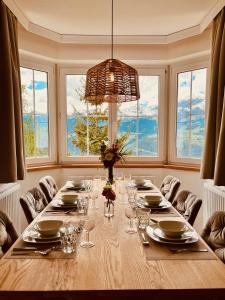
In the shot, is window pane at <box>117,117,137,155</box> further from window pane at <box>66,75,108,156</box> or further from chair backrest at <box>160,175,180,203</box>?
chair backrest at <box>160,175,180,203</box>

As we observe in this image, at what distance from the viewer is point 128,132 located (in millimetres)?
3779

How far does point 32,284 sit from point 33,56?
9.65 feet

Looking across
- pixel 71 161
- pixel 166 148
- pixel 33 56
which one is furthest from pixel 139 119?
pixel 33 56

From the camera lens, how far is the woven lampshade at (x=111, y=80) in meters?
1.99

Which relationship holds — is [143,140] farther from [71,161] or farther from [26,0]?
[26,0]

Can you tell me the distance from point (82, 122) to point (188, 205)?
2.07 meters

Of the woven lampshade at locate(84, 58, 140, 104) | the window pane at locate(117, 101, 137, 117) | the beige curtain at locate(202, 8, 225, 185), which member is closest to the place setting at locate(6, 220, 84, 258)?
the woven lampshade at locate(84, 58, 140, 104)

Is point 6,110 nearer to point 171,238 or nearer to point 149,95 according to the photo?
point 171,238

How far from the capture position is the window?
342 cm

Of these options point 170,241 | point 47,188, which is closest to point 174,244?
point 170,241

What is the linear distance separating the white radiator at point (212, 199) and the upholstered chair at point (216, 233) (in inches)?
A: 40.3

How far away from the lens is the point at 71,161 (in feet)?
12.3

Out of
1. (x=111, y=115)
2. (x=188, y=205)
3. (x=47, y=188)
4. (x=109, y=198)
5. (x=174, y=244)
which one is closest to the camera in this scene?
(x=174, y=244)

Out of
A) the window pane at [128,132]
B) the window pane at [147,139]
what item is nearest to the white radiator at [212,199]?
the window pane at [147,139]
